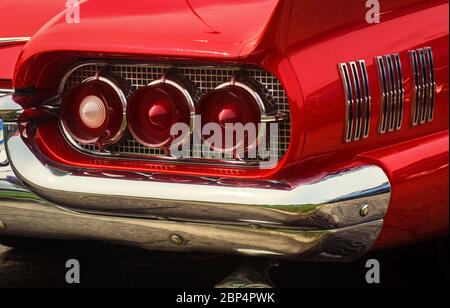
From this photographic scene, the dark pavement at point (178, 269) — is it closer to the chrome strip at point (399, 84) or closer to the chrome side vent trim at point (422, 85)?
the chrome side vent trim at point (422, 85)

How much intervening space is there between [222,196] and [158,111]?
0.32m

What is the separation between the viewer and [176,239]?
2.99 meters

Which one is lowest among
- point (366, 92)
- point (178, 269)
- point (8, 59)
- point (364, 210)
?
point (178, 269)

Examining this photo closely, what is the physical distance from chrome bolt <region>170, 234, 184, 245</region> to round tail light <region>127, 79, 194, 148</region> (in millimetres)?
265

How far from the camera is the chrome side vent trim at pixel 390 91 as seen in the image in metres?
3.04

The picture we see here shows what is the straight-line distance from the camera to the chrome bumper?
288cm

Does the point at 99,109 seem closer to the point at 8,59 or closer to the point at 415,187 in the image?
the point at 8,59

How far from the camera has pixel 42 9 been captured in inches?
138

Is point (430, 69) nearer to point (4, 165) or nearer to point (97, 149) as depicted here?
point (97, 149)

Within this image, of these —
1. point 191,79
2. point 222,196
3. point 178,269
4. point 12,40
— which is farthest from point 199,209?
point 178,269

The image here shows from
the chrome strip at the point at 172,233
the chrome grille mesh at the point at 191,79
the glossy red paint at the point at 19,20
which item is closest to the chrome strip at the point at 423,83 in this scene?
the chrome strip at the point at 172,233

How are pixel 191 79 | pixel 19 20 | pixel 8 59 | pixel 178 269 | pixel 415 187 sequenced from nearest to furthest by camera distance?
pixel 191 79, pixel 415 187, pixel 8 59, pixel 19 20, pixel 178 269

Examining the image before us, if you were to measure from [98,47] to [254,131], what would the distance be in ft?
1.66

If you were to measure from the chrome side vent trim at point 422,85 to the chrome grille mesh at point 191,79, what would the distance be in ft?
1.60
